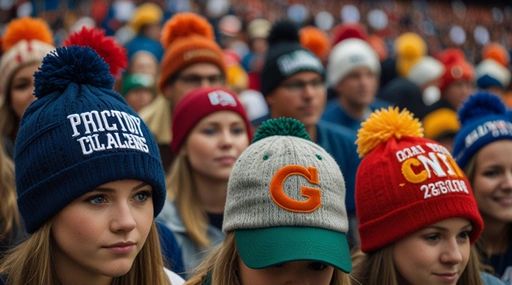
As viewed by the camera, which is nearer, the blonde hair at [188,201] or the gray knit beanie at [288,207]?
the gray knit beanie at [288,207]

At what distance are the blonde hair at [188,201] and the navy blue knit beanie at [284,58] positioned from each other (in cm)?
153

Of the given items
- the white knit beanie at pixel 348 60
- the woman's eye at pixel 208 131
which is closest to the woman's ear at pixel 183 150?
the woman's eye at pixel 208 131

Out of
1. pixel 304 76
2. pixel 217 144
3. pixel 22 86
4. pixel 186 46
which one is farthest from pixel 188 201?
pixel 186 46

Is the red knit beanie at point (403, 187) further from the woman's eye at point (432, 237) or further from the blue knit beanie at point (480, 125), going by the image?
the blue knit beanie at point (480, 125)

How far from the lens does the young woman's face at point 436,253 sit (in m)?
3.76

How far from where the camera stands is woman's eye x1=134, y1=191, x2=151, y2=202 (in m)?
3.22

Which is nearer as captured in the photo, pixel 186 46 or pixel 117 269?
pixel 117 269

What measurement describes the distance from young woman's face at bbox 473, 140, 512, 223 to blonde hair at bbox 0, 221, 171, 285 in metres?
2.26

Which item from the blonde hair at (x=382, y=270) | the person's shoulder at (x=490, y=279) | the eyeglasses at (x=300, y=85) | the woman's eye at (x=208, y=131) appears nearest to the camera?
the blonde hair at (x=382, y=270)

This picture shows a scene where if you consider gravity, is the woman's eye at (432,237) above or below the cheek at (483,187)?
below

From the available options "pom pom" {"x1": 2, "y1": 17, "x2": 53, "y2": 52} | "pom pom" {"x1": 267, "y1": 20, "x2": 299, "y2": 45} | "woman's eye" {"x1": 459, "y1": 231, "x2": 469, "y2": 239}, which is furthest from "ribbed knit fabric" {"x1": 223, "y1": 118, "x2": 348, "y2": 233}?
"pom pom" {"x1": 267, "y1": 20, "x2": 299, "y2": 45}

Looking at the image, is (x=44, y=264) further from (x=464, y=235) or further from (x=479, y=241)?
(x=479, y=241)

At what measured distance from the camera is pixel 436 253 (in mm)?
3768

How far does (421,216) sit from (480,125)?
54.5 inches
